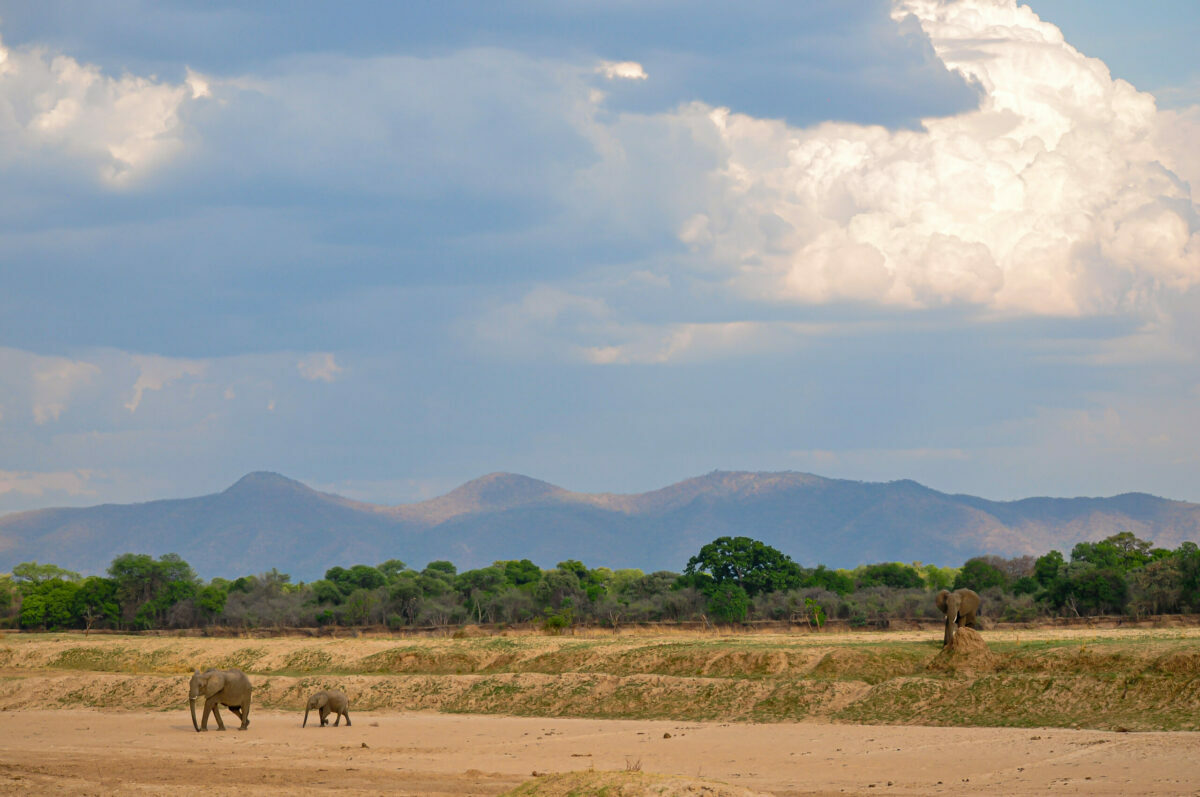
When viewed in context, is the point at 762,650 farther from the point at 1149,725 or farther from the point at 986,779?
the point at 986,779

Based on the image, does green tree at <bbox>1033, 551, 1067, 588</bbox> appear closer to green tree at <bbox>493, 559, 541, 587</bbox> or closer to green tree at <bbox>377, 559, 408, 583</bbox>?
green tree at <bbox>493, 559, 541, 587</bbox>

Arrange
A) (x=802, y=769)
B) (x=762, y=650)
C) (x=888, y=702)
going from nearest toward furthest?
(x=802, y=769), (x=888, y=702), (x=762, y=650)

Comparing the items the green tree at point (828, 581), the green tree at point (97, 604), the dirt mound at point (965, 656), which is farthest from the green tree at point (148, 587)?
the dirt mound at point (965, 656)

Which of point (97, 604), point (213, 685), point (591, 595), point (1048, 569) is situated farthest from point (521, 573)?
point (213, 685)

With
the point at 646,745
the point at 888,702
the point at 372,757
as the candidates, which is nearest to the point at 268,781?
the point at 372,757

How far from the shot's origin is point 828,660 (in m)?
33.6

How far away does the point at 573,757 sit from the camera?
83.2ft

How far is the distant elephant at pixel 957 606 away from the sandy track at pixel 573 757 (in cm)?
1062

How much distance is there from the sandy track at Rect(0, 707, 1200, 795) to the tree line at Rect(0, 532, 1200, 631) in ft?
108

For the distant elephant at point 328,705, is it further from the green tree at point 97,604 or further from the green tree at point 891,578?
the green tree at point 891,578

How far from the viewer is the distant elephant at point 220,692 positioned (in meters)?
30.7

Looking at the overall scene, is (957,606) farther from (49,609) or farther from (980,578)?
(49,609)

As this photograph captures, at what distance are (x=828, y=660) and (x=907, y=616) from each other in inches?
1273

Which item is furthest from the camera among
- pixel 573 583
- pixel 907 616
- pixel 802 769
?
pixel 573 583
